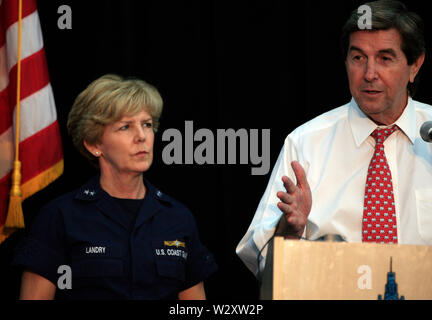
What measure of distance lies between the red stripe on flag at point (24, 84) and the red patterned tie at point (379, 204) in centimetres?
163

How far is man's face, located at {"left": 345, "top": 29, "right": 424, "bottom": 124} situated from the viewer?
277cm

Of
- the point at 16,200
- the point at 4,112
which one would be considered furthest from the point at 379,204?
the point at 4,112

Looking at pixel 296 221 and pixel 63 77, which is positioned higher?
pixel 63 77

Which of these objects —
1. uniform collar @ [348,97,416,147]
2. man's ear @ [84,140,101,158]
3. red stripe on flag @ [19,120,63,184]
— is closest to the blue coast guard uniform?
man's ear @ [84,140,101,158]

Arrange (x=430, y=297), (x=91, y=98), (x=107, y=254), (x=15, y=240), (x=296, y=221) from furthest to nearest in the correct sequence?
(x=15, y=240) → (x=91, y=98) → (x=107, y=254) → (x=296, y=221) → (x=430, y=297)

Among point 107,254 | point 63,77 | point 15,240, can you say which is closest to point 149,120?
point 107,254

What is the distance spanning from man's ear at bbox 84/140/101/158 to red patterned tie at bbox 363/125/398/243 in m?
1.10

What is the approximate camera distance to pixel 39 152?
10.5 ft

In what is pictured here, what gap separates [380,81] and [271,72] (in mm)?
810

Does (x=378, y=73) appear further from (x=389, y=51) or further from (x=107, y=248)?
(x=107, y=248)

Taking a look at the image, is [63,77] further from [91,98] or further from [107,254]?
[107,254]

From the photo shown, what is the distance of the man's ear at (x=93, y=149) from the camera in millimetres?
2750

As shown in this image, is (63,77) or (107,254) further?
(63,77)

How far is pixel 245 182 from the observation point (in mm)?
3453
